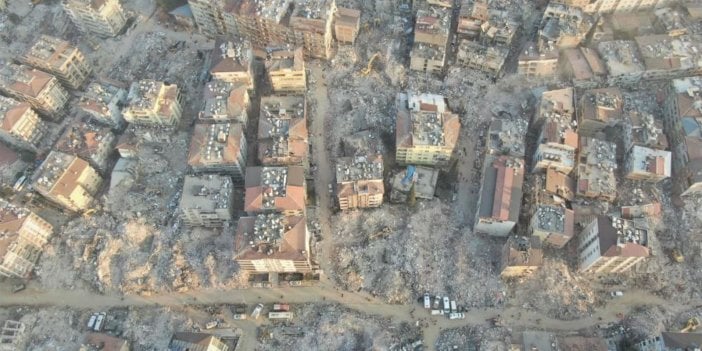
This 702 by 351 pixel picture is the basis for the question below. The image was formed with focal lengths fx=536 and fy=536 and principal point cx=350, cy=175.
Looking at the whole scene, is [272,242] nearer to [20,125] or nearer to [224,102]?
[224,102]

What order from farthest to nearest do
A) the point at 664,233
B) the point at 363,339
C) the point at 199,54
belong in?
the point at 199,54
the point at 664,233
the point at 363,339

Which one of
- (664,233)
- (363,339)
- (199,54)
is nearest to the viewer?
(363,339)

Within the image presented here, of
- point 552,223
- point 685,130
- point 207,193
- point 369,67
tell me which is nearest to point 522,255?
point 552,223

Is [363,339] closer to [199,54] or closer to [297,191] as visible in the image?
[297,191]

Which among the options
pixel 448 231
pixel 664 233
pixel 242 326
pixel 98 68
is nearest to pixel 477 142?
pixel 448 231

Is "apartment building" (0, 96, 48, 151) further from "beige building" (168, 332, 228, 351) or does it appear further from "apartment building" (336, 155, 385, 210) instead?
"apartment building" (336, 155, 385, 210)

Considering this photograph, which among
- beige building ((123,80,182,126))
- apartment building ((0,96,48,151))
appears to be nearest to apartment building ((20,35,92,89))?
apartment building ((0,96,48,151))
